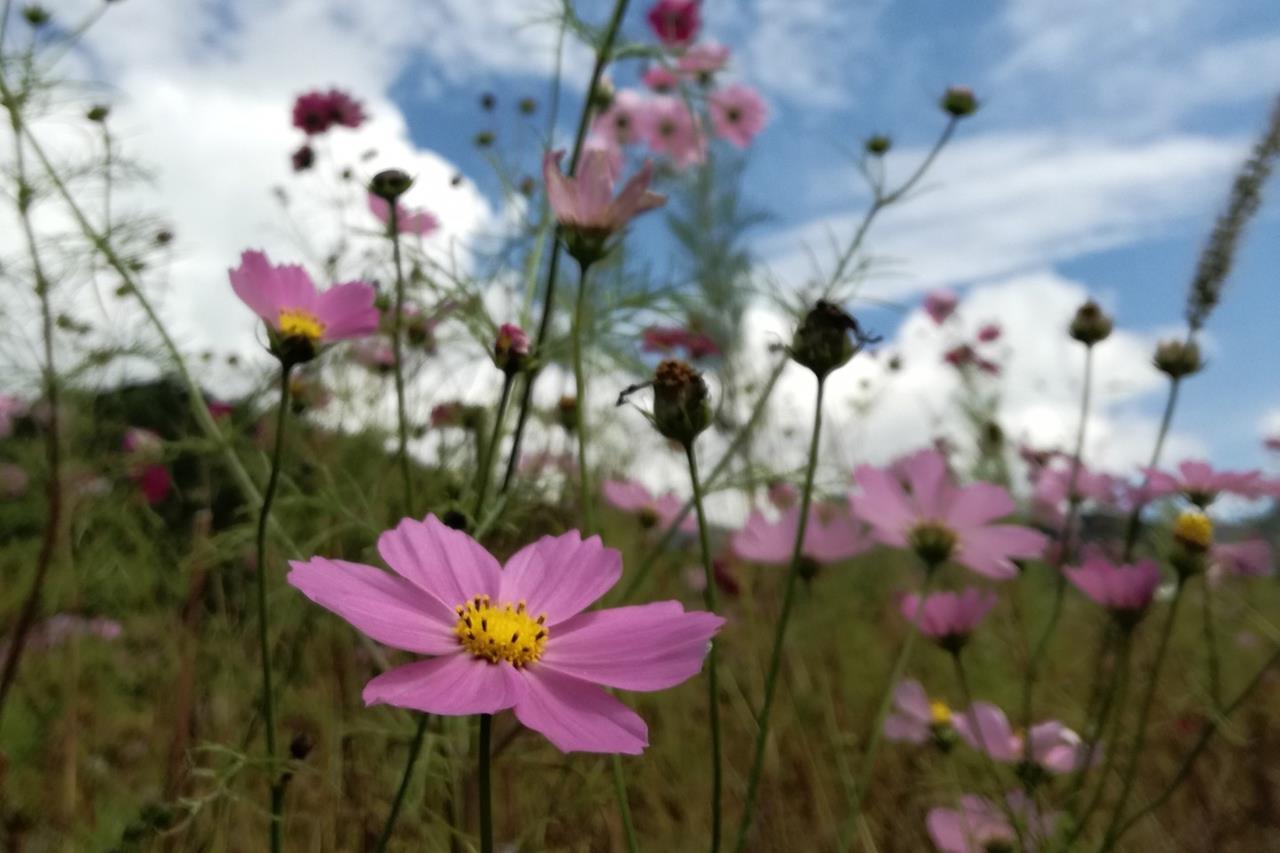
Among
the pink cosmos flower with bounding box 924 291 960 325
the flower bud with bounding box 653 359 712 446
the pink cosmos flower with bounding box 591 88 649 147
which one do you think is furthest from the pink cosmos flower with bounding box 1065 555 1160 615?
the pink cosmos flower with bounding box 924 291 960 325

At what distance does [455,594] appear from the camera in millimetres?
417

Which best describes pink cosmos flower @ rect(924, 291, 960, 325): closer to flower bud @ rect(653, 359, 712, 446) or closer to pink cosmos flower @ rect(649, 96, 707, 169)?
pink cosmos flower @ rect(649, 96, 707, 169)

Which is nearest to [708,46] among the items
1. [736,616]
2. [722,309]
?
[722,309]

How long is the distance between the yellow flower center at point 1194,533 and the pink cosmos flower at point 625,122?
1027mm

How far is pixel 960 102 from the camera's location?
108 cm

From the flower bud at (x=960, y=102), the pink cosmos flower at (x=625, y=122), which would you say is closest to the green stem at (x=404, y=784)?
the flower bud at (x=960, y=102)

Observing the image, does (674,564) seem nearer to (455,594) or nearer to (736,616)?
(736,616)

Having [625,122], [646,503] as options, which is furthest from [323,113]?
[646,503]

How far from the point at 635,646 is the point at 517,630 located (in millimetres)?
57

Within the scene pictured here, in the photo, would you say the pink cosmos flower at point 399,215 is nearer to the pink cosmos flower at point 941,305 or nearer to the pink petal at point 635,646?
the pink petal at point 635,646

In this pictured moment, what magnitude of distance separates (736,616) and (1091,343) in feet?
3.21

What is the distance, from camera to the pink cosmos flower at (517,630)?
339 mm

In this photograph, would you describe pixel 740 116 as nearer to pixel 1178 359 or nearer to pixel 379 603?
pixel 1178 359

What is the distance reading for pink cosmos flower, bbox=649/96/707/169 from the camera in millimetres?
1604
